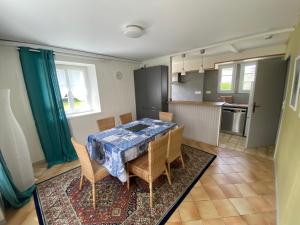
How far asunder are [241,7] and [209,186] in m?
2.27

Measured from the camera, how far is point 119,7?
1367 mm

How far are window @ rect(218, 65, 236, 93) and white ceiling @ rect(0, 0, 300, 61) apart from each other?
215 centimetres

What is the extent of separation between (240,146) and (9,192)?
4058mm

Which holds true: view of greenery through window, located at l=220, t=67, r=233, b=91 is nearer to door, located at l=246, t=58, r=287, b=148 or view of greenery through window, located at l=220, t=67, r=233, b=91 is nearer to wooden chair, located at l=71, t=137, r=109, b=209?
door, located at l=246, t=58, r=287, b=148

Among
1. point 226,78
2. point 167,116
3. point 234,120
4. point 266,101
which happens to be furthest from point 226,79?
point 167,116

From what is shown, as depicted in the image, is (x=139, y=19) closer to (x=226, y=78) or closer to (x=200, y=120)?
(x=200, y=120)

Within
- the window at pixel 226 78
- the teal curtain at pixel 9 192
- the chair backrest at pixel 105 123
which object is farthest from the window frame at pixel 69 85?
the window at pixel 226 78

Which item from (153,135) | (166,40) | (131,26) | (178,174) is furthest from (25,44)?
(178,174)

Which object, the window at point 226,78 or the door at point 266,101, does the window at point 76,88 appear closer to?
the door at point 266,101

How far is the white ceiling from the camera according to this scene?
1.33 m

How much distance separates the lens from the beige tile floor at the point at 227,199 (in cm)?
145

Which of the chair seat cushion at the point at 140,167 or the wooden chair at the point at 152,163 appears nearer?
the wooden chair at the point at 152,163

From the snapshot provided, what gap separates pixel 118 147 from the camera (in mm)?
1653

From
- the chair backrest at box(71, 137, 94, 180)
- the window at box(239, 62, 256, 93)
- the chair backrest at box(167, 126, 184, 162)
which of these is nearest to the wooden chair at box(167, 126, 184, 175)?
the chair backrest at box(167, 126, 184, 162)
